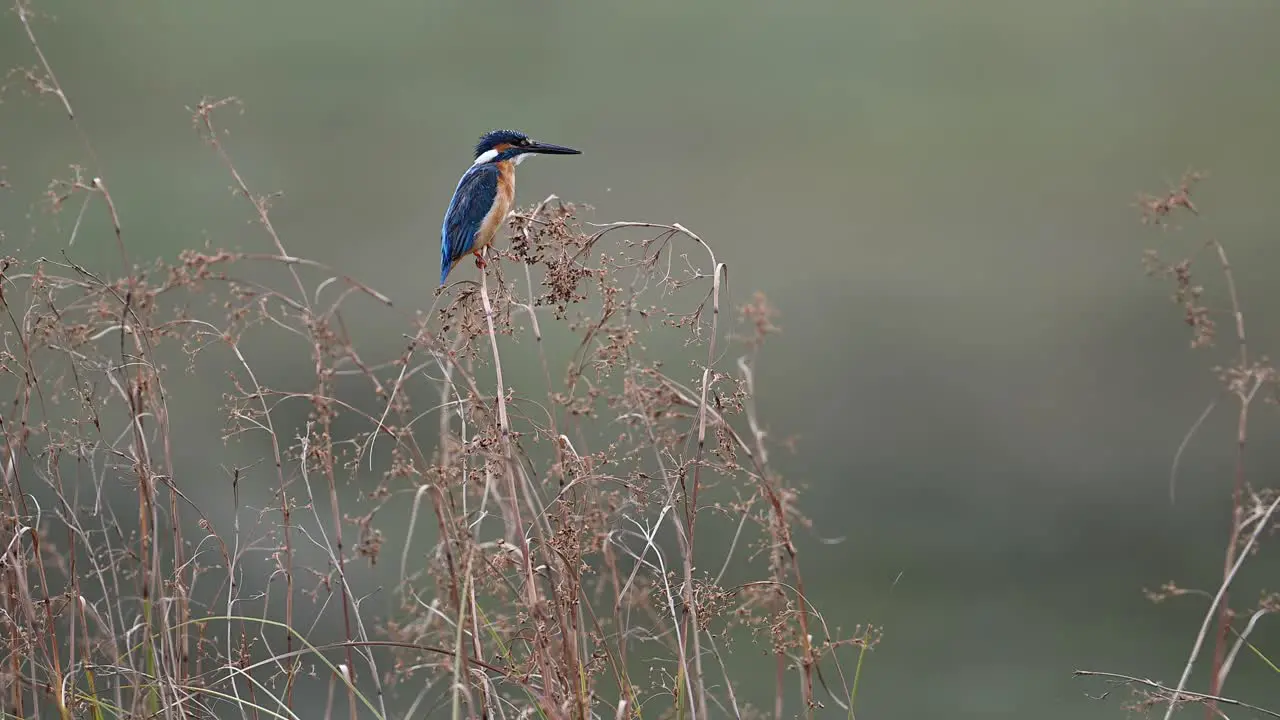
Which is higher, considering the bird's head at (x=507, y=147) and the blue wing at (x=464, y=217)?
the bird's head at (x=507, y=147)

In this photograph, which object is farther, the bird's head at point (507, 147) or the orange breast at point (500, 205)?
the bird's head at point (507, 147)

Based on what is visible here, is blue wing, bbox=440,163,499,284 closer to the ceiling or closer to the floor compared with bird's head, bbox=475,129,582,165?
closer to the floor

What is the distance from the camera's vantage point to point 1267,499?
2344 mm

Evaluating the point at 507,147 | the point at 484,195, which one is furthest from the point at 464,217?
the point at 507,147

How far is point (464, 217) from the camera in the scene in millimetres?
3520

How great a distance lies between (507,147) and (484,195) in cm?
43

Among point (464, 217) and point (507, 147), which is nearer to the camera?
point (464, 217)

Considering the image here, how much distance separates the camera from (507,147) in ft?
13.1

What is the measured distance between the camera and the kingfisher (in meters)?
3.51

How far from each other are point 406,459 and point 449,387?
0.72ft

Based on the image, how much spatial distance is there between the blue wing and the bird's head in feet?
0.87

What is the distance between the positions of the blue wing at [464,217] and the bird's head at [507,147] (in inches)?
10.5

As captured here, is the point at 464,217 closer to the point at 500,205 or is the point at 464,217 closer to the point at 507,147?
the point at 500,205

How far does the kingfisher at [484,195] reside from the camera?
3.51m
